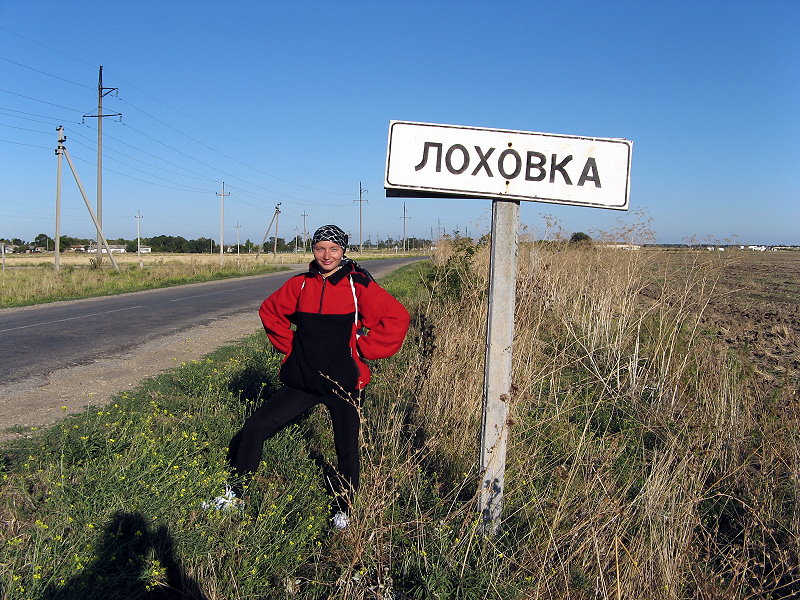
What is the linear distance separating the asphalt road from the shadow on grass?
4921 millimetres

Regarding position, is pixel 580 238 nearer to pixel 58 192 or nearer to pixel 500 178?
pixel 500 178

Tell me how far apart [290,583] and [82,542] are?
90 centimetres

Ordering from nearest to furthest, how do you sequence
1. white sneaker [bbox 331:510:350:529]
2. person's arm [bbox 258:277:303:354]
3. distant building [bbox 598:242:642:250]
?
white sneaker [bbox 331:510:350:529] → person's arm [bbox 258:277:303:354] → distant building [bbox 598:242:642:250]

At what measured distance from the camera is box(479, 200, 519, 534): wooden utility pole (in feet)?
9.34

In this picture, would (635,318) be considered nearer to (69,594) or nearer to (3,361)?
(69,594)

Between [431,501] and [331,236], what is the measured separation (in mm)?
1510

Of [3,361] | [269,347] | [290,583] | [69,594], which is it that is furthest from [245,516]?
[3,361]

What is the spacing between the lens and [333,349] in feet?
11.4

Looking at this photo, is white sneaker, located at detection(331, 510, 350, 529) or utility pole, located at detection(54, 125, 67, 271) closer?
white sneaker, located at detection(331, 510, 350, 529)

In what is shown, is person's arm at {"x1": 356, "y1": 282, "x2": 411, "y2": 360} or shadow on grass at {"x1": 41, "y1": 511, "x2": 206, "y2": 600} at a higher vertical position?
person's arm at {"x1": 356, "y1": 282, "x2": 411, "y2": 360}

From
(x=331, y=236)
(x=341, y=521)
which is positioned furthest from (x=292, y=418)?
(x=331, y=236)

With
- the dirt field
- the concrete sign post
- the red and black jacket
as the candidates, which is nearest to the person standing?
the red and black jacket

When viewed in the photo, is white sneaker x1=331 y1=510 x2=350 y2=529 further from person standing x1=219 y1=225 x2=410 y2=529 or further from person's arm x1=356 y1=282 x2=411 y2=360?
person's arm x1=356 y1=282 x2=411 y2=360

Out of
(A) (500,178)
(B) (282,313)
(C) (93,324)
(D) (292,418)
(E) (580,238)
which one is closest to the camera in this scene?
(A) (500,178)
